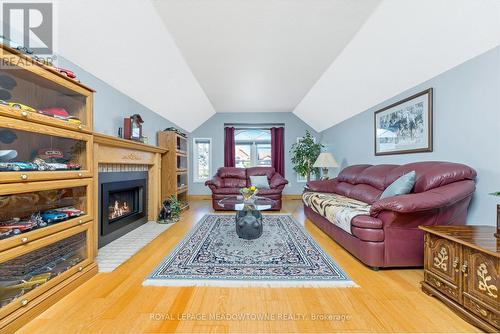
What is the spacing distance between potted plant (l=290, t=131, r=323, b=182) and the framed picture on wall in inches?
79.9

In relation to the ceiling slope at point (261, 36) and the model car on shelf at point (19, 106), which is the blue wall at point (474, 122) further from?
the model car on shelf at point (19, 106)

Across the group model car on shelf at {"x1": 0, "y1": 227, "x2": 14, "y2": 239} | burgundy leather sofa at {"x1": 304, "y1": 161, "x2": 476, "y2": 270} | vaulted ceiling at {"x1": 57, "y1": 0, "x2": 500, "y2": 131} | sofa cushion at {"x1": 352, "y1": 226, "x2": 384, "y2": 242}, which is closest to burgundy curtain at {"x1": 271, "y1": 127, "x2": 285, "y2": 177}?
vaulted ceiling at {"x1": 57, "y1": 0, "x2": 500, "y2": 131}

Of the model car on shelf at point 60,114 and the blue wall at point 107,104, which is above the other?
the blue wall at point 107,104

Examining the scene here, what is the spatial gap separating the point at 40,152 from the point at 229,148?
471 cm

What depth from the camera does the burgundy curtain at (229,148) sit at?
612 centimetres

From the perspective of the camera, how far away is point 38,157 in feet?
5.05

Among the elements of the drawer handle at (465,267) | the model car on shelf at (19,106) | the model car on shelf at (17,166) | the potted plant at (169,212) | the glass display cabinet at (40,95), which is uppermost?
the glass display cabinet at (40,95)

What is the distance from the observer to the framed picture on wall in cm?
259

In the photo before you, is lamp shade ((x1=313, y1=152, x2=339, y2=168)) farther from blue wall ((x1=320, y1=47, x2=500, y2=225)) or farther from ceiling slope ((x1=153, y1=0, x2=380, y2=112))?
blue wall ((x1=320, y1=47, x2=500, y2=225))

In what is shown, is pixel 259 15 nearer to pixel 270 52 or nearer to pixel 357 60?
pixel 270 52

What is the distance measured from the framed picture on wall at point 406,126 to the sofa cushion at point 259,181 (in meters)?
2.38

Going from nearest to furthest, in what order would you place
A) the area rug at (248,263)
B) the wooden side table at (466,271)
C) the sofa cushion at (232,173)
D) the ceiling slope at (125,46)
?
the wooden side table at (466,271), the area rug at (248,263), the ceiling slope at (125,46), the sofa cushion at (232,173)

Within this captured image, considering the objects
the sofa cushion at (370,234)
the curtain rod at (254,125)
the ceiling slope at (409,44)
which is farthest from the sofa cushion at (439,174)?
the curtain rod at (254,125)

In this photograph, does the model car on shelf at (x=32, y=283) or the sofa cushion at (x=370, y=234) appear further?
the sofa cushion at (x=370, y=234)
